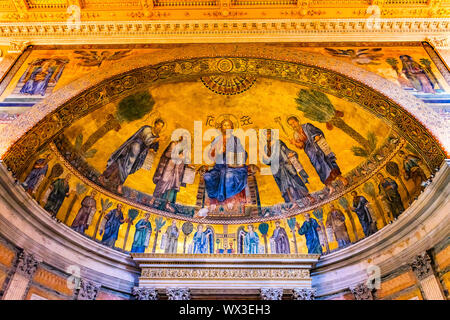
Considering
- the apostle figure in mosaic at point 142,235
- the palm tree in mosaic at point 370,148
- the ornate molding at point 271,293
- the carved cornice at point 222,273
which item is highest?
the palm tree in mosaic at point 370,148

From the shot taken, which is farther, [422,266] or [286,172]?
[286,172]

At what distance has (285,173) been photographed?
466 inches

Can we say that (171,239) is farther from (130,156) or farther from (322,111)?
(322,111)

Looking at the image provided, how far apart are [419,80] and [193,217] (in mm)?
7558

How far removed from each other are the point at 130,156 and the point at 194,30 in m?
4.24

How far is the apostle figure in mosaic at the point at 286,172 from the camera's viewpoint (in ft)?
38.1

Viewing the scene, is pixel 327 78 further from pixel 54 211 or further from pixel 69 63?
pixel 54 211

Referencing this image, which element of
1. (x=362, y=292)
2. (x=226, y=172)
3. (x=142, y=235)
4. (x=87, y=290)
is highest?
(x=226, y=172)

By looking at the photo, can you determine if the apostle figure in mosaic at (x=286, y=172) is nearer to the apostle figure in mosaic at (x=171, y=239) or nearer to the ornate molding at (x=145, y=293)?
the apostle figure in mosaic at (x=171, y=239)

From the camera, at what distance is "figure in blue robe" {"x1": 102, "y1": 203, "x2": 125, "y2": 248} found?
10.7 metres

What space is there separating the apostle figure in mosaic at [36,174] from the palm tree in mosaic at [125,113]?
4.12 feet

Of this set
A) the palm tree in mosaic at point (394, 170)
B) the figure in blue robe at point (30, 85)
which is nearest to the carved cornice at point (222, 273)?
the palm tree in mosaic at point (394, 170)

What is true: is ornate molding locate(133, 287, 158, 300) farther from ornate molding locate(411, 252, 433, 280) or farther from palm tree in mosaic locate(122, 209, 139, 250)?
ornate molding locate(411, 252, 433, 280)

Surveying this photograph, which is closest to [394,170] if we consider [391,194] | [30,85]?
[391,194]
